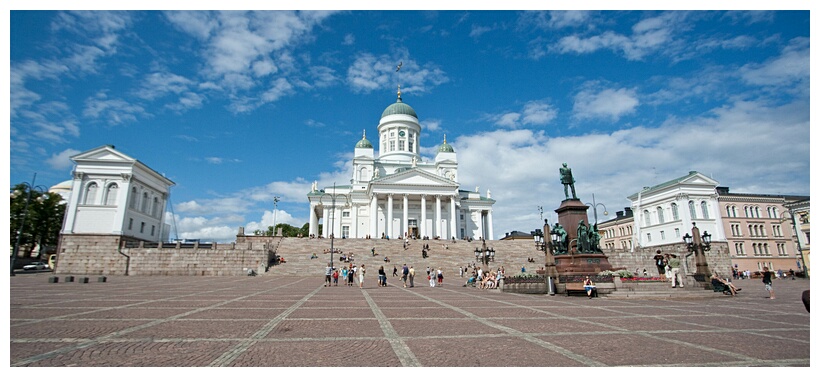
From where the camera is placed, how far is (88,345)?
19.3 feet

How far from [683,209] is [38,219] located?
269 feet

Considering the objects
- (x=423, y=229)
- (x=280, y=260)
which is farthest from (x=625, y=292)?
(x=423, y=229)

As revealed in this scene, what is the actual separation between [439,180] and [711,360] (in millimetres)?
56070

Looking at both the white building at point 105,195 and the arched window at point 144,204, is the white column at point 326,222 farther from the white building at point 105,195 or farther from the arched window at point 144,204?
the white building at point 105,195

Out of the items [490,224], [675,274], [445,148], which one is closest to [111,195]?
[445,148]

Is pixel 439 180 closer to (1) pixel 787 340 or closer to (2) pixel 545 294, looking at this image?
(2) pixel 545 294

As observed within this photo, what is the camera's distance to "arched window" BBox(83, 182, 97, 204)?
44125 mm

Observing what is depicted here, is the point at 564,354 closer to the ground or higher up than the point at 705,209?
closer to the ground

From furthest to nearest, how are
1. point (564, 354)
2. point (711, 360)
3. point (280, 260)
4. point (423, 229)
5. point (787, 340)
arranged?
point (423, 229) → point (280, 260) → point (787, 340) → point (564, 354) → point (711, 360)

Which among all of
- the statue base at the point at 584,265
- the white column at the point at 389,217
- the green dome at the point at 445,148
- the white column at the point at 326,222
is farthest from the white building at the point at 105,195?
the green dome at the point at 445,148

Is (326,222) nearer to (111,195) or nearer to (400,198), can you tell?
(400,198)

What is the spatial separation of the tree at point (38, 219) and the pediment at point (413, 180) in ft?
130

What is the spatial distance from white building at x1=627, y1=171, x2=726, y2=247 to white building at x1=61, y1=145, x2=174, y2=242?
70251 mm

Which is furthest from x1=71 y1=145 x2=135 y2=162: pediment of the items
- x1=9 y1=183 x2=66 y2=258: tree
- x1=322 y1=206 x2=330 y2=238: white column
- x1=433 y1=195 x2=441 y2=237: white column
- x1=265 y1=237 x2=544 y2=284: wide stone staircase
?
x1=433 y1=195 x2=441 y2=237: white column
